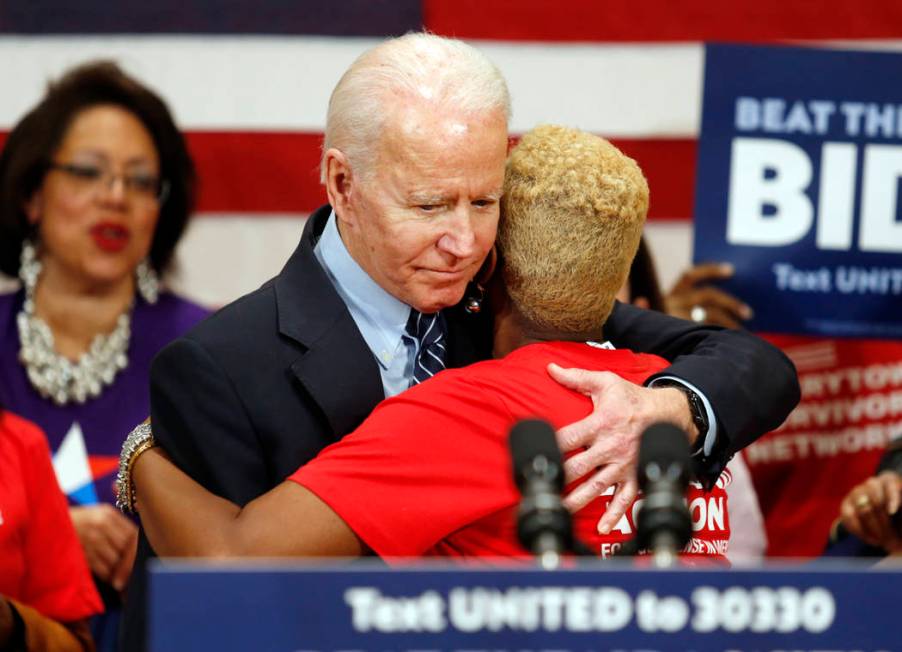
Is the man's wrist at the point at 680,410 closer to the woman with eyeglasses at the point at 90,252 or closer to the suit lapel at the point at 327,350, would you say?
the suit lapel at the point at 327,350

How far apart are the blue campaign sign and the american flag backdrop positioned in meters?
0.54

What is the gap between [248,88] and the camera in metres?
3.70

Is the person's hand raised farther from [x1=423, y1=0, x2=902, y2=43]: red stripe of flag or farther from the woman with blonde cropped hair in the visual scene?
the woman with blonde cropped hair

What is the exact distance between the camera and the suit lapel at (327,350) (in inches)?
73.3

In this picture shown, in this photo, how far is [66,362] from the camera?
3.23 meters

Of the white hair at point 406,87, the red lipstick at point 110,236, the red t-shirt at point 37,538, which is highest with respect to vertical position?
the white hair at point 406,87

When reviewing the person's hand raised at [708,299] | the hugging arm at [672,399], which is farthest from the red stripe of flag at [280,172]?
the hugging arm at [672,399]

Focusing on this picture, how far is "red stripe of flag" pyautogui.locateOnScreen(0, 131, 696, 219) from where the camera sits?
3691 mm

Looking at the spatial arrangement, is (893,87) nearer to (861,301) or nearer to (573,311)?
(861,301)

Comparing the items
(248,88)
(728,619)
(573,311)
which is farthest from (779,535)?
(728,619)

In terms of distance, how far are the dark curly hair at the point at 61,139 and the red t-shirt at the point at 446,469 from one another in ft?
6.02

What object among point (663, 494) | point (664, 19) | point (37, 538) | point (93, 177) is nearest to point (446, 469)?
point (663, 494)

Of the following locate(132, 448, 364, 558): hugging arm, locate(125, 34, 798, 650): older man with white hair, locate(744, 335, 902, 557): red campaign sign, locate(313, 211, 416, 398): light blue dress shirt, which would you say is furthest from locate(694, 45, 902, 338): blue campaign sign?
locate(132, 448, 364, 558): hugging arm

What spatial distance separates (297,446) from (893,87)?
1.82m
